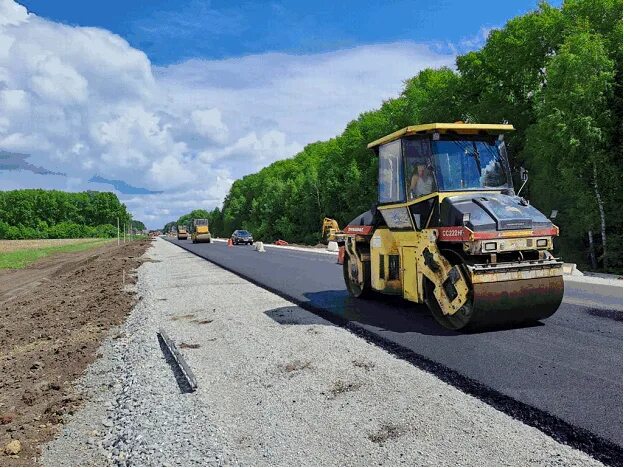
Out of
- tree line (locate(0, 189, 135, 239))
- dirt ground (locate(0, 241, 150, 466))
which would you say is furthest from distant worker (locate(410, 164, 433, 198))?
tree line (locate(0, 189, 135, 239))

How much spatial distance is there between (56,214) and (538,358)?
149501mm

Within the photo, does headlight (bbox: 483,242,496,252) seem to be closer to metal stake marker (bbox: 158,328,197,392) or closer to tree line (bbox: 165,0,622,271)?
metal stake marker (bbox: 158,328,197,392)

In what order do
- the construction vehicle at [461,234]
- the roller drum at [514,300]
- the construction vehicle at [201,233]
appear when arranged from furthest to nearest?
the construction vehicle at [201,233] < the construction vehicle at [461,234] < the roller drum at [514,300]

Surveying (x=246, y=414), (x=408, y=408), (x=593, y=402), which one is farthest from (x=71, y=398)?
(x=593, y=402)

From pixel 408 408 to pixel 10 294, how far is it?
64.5 feet

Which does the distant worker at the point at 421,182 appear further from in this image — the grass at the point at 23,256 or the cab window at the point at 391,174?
the grass at the point at 23,256

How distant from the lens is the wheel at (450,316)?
6.60 metres

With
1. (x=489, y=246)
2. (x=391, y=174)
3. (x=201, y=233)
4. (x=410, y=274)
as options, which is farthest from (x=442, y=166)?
(x=201, y=233)

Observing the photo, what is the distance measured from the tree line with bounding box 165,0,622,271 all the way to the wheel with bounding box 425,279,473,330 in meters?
15.4

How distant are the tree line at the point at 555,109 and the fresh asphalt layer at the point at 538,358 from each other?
12.3m

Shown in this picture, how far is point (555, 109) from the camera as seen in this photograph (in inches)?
822

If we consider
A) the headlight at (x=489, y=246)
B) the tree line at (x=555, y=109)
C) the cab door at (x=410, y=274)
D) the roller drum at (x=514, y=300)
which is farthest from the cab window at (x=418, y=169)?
the tree line at (x=555, y=109)

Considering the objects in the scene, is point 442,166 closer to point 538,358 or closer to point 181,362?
point 538,358

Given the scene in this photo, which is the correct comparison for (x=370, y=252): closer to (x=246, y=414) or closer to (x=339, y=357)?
(x=339, y=357)
